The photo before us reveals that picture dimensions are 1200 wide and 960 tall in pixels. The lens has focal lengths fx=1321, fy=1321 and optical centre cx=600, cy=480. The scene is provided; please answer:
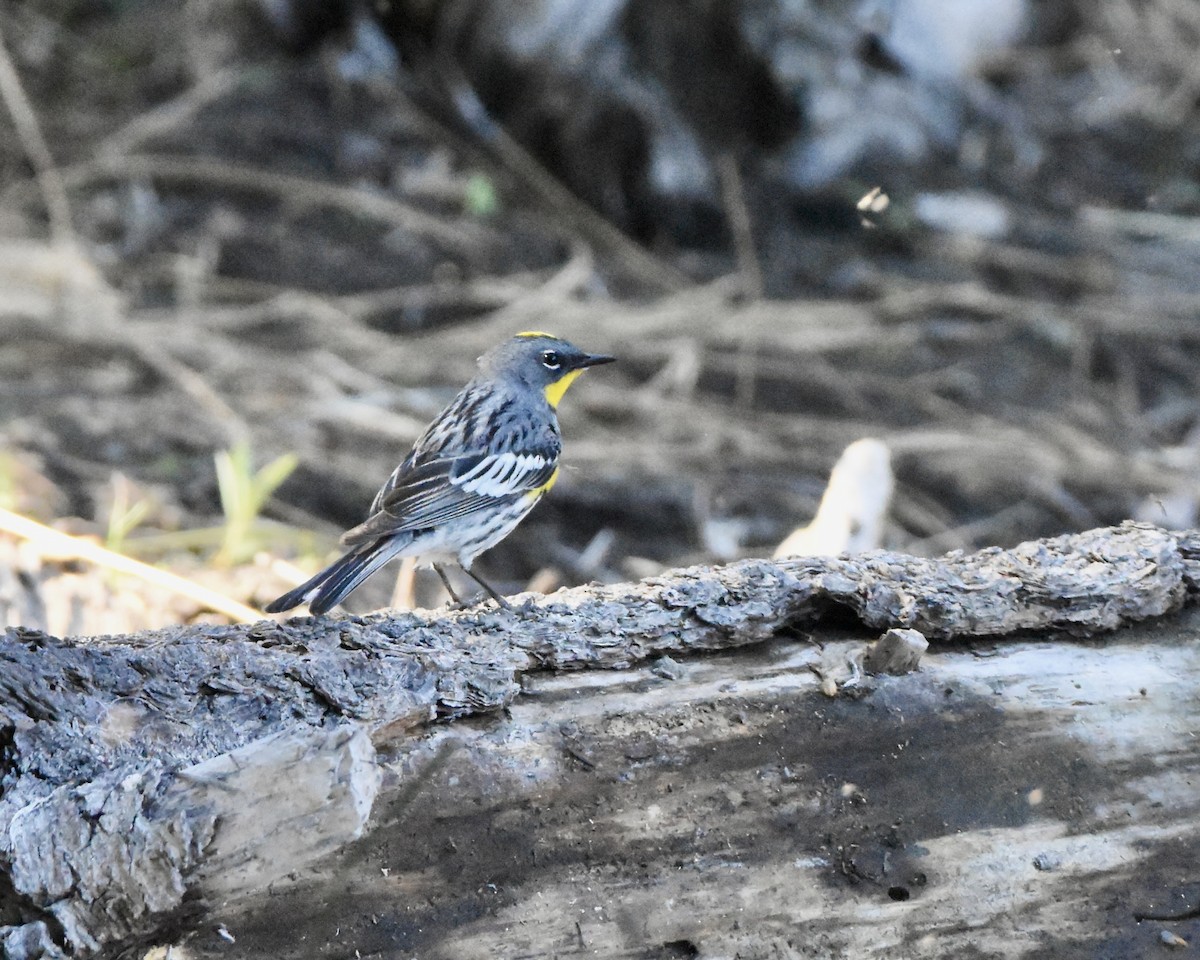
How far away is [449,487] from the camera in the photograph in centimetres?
333

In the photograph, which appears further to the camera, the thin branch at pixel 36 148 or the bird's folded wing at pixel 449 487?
the thin branch at pixel 36 148

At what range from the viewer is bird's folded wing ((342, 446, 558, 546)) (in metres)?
3.08

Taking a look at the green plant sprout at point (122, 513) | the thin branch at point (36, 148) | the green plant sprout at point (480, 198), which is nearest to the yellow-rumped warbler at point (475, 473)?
the green plant sprout at point (122, 513)

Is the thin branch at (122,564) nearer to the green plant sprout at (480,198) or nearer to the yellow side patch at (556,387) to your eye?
the yellow side patch at (556,387)

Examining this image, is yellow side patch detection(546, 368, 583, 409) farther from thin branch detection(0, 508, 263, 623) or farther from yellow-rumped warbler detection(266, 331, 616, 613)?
thin branch detection(0, 508, 263, 623)

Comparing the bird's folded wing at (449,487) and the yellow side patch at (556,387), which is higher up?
the yellow side patch at (556,387)

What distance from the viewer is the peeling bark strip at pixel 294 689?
1.80 m

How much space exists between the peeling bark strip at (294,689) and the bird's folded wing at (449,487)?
0.67 meters

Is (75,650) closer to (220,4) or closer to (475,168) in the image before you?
(475,168)

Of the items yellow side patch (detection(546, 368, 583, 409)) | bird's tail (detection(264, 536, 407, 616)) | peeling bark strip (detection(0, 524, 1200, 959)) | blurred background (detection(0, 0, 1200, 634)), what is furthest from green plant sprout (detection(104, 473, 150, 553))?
peeling bark strip (detection(0, 524, 1200, 959))

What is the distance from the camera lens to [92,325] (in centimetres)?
575

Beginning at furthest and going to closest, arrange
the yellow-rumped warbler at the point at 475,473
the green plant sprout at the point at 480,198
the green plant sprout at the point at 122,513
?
the green plant sprout at the point at 480,198 < the green plant sprout at the point at 122,513 < the yellow-rumped warbler at the point at 475,473

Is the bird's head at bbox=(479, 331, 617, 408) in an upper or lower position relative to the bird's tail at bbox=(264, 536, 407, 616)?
upper

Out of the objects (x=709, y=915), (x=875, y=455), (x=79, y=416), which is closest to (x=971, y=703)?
(x=709, y=915)
